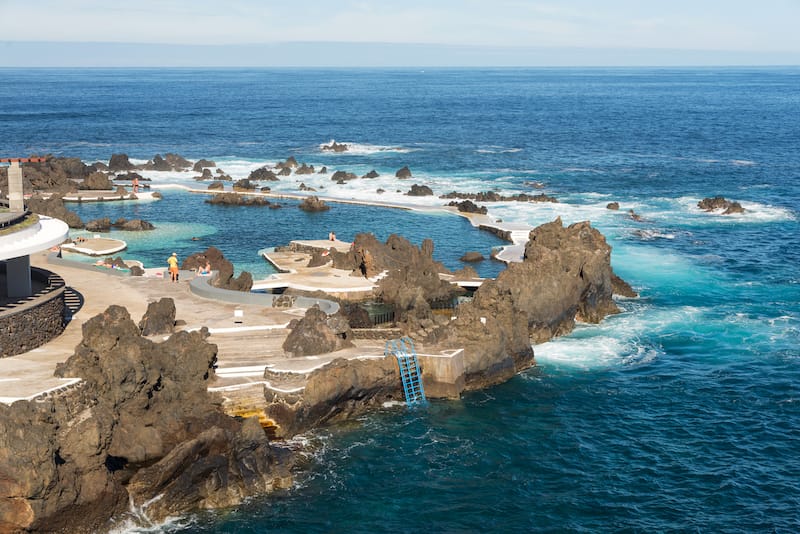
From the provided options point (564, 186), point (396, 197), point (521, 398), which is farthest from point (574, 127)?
point (521, 398)

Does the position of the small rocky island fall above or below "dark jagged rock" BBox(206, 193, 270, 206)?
above

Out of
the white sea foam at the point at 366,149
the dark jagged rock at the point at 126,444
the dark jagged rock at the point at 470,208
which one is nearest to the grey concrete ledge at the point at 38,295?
the dark jagged rock at the point at 126,444

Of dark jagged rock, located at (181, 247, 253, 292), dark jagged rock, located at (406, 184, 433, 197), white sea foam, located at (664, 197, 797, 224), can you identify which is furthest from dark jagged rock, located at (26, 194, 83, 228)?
white sea foam, located at (664, 197, 797, 224)

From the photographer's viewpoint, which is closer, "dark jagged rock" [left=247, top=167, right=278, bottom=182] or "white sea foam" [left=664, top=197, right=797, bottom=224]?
"white sea foam" [left=664, top=197, right=797, bottom=224]

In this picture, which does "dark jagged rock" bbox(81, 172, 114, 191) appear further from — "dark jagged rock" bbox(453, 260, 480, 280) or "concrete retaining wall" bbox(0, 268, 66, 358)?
"concrete retaining wall" bbox(0, 268, 66, 358)

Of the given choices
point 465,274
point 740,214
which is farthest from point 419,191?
point 465,274

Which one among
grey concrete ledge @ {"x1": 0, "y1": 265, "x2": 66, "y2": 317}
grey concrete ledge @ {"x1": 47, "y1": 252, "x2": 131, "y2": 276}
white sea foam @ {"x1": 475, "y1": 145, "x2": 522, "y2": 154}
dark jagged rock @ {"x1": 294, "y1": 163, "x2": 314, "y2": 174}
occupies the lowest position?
dark jagged rock @ {"x1": 294, "y1": 163, "x2": 314, "y2": 174}
